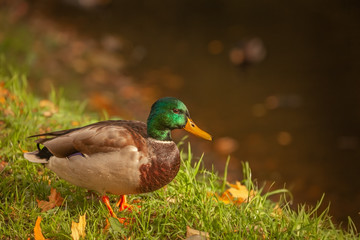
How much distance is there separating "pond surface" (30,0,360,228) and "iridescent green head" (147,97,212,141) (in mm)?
1981

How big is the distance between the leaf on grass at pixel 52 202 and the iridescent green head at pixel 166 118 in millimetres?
662

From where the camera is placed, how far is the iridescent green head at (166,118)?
267cm

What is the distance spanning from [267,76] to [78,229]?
4297mm

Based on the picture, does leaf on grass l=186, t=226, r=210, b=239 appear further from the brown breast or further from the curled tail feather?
the curled tail feather

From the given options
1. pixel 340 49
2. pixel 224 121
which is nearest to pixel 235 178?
pixel 224 121

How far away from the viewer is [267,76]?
631 centimetres

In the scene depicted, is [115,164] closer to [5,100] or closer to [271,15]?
[5,100]

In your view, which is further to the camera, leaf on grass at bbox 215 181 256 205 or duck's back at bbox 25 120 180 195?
leaf on grass at bbox 215 181 256 205

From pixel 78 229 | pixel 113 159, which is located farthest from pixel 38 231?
pixel 113 159

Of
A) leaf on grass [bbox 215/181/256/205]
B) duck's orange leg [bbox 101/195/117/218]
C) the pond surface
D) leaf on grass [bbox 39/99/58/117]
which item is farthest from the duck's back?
the pond surface

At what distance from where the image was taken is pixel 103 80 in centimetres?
622

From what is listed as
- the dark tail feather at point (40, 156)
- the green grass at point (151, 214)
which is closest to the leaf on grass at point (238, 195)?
the green grass at point (151, 214)

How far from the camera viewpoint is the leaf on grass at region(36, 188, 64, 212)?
9.11ft

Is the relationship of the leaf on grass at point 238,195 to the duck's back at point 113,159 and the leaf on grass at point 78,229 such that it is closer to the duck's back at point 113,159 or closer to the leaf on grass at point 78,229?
the duck's back at point 113,159
